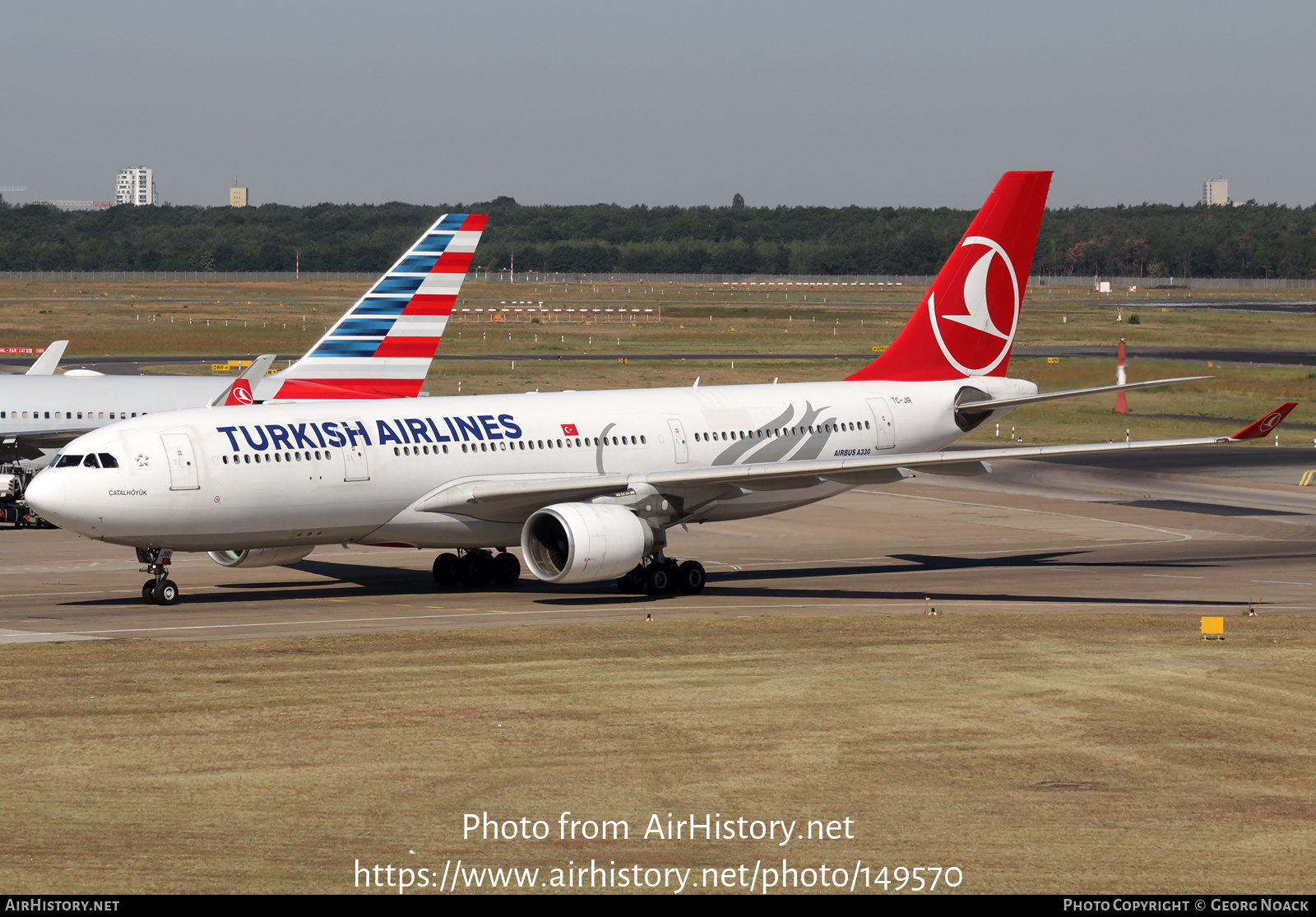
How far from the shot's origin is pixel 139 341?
443 feet

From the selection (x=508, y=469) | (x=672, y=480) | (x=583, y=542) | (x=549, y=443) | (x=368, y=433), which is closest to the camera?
(x=583, y=542)

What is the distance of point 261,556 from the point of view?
37.3 m

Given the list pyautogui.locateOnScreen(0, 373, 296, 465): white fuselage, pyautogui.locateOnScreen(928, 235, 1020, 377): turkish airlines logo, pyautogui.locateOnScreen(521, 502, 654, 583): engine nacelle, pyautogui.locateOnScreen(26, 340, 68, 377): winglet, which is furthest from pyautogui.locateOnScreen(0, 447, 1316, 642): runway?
pyautogui.locateOnScreen(26, 340, 68, 377): winglet

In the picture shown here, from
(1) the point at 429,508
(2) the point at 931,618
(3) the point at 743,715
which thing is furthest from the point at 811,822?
(1) the point at 429,508

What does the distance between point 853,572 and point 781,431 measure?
166 inches

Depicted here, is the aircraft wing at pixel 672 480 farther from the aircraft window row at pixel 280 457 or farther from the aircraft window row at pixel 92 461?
the aircraft window row at pixel 92 461

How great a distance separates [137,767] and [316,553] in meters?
25.8

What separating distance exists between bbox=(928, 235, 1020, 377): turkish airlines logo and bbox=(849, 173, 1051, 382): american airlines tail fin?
0.08 feet

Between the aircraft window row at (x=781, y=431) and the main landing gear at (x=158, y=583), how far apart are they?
12994mm

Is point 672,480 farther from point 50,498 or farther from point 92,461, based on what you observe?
point 50,498

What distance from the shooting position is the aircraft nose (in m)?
33.4

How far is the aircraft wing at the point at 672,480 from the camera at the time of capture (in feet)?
120

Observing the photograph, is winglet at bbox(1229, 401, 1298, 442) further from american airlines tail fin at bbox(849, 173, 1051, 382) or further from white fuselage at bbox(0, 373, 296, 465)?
white fuselage at bbox(0, 373, 296, 465)

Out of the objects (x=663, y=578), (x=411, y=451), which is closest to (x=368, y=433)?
(x=411, y=451)
